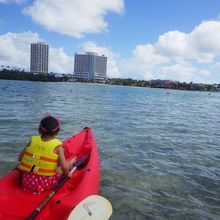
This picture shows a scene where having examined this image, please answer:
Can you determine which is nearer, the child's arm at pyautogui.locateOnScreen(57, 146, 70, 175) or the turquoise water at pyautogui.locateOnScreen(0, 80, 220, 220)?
the child's arm at pyautogui.locateOnScreen(57, 146, 70, 175)

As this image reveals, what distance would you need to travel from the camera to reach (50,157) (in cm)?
457

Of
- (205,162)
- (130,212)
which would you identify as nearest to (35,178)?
(130,212)

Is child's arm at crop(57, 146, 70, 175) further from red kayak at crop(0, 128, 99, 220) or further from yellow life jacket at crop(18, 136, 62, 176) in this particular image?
red kayak at crop(0, 128, 99, 220)

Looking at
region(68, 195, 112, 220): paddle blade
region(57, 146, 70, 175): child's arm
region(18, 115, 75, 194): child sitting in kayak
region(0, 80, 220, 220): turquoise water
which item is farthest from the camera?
region(0, 80, 220, 220): turquoise water

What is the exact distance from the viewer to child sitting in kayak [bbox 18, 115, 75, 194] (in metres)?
4.45

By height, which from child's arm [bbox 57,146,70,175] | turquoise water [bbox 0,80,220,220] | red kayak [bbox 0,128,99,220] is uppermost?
child's arm [bbox 57,146,70,175]

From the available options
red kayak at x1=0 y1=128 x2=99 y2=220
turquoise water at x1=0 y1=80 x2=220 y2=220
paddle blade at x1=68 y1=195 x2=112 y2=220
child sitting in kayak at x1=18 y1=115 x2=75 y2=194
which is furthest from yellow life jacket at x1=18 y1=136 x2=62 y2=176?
turquoise water at x1=0 y1=80 x2=220 y2=220

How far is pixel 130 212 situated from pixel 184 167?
3568 millimetres

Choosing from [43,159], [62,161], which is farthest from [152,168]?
[43,159]

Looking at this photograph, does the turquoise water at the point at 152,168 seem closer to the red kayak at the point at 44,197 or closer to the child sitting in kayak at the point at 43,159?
the red kayak at the point at 44,197

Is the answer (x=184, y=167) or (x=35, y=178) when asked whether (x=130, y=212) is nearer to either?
(x=35, y=178)

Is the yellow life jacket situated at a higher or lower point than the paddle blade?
higher

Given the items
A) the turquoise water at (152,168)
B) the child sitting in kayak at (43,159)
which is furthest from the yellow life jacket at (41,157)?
the turquoise water at (152,168)

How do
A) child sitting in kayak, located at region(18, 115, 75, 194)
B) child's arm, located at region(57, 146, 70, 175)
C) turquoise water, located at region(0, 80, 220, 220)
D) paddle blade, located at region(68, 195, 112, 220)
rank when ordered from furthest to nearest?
1. turquoise water, located at region(0, 80, 220, 220)
2. child's arm, located at region(57, 146, 70, 175)
3. child sitting in kayak, located at region(18, 115, 75, 194)
4. paddle blade, located at region(68, 195, 112, 220)
